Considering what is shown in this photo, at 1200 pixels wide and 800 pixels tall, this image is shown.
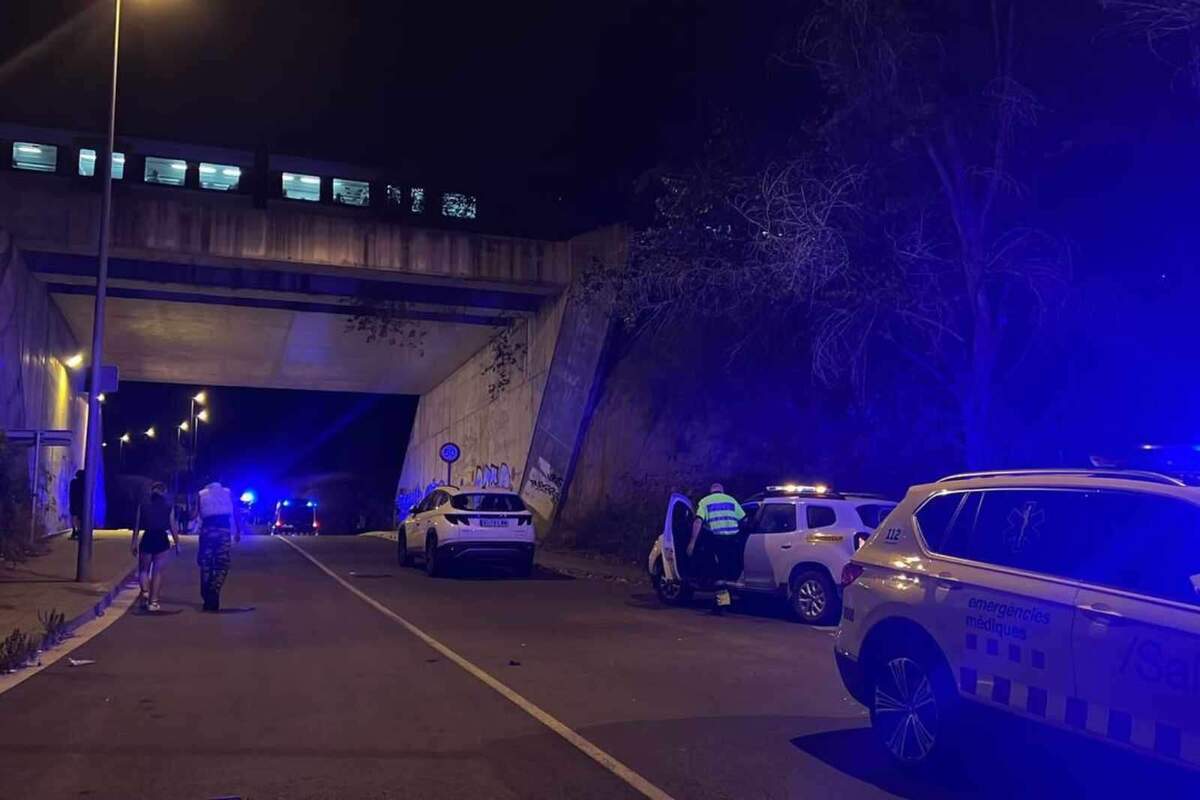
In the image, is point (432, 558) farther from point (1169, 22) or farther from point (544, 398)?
point (1169, 22)

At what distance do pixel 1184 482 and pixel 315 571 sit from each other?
1830cm

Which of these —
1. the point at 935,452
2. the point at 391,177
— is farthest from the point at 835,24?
the point at 391,177

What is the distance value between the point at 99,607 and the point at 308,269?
50.3ft

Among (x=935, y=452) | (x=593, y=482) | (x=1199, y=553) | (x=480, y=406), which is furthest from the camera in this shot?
(x=480, y=406)

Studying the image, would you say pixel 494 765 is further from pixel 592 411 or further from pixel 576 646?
pixel 592 411

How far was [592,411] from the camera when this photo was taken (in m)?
28.0

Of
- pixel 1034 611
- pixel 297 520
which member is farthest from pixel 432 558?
pixel 297 520

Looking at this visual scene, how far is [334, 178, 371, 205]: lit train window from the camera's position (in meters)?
34.9

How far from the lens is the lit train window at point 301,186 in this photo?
35.2 m

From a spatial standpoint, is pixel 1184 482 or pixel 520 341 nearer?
pixel 1184 482

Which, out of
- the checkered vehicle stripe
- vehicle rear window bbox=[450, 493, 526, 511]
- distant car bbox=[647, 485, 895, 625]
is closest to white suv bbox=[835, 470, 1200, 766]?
the checkered vehicle stripe

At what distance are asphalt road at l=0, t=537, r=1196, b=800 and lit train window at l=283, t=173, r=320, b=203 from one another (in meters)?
24.4

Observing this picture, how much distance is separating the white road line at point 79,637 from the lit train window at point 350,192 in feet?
68.0

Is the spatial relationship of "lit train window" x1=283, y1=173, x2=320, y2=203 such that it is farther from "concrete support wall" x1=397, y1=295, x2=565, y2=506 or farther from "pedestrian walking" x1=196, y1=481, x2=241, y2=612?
"pedestrian walking" x1=196, y1=481, x2=241, y2=612
